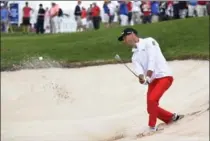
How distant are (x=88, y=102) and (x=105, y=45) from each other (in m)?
5.48

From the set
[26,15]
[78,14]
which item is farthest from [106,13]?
[26,15]

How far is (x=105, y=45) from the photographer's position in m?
22.9

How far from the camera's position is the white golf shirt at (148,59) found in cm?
1138

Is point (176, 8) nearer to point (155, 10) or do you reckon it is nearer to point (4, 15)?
point (155, 10)

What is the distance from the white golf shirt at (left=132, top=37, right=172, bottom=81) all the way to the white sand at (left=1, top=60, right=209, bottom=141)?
3.78ft

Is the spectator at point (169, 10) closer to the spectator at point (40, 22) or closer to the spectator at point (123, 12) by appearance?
the spectator at point (123, 12)

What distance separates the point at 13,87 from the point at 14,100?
0.89 m

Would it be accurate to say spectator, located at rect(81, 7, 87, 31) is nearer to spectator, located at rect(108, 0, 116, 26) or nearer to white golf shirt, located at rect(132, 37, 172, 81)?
spectator, located at rect(108, 0, 116, 26)

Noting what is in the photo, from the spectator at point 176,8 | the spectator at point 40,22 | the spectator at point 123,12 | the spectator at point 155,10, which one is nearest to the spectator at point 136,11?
the spectator at point 123,12

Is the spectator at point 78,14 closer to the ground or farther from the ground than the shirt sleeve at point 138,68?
closer to the ground

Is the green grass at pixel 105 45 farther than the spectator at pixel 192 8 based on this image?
No

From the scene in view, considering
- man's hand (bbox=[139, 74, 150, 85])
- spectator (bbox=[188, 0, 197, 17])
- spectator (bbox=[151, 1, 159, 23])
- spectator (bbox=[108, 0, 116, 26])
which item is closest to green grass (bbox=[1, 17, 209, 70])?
spectator (bbox=[188, 0, 197, 17])

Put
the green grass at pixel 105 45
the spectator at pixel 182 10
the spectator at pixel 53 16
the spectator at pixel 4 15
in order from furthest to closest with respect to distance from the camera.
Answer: the spectator at pixel 4 15
the spectator at pixel 53 16
the spectator at pixel 182 10
the green grass at pixel 105 45

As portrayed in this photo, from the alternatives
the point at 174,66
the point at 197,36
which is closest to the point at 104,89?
the point at 174,66
